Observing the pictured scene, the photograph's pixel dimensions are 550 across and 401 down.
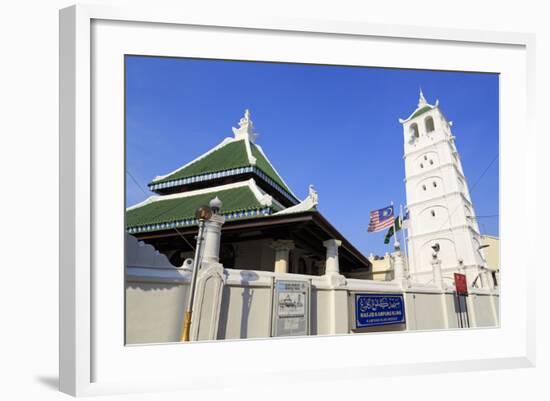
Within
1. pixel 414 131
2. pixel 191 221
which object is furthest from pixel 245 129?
pixel 414 131

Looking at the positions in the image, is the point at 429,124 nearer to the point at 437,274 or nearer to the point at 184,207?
the point at 437,274

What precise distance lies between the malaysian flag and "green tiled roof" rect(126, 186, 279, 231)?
16.8 ft

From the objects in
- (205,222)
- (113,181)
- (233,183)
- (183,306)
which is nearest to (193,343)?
(183,306)

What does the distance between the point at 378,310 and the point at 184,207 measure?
5355 millimetres

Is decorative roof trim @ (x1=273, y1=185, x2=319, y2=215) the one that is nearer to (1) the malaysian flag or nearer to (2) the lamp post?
(2) the lamp post

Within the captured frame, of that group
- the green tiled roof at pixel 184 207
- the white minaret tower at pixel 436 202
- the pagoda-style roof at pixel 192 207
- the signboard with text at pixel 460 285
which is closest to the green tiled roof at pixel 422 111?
the white minaret tower at pixel 436 202

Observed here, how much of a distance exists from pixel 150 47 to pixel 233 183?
19.7ft

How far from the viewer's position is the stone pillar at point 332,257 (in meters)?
12.2

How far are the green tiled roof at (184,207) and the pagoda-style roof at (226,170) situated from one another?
518 millimetres

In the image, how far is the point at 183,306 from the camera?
9258 mm

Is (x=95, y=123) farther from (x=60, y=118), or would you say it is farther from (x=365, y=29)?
(x=365, y=29)

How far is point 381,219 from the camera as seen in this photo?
16922 mm

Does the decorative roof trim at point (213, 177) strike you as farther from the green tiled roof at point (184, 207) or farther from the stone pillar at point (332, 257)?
the stone pillar at point (332, 257)

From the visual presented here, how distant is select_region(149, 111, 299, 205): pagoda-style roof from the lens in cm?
1440
